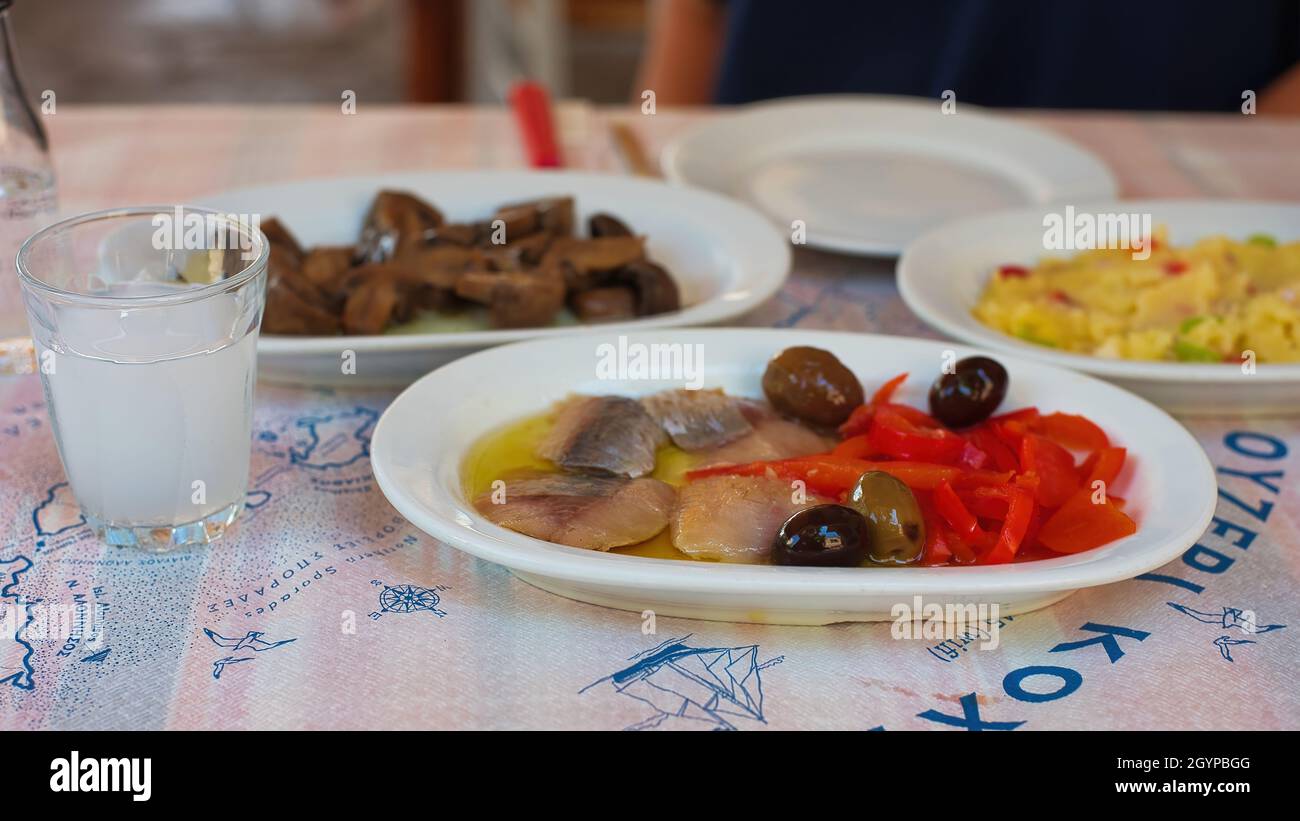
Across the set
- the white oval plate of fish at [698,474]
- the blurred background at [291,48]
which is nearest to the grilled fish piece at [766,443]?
the white oval plate of fish at [698,474]

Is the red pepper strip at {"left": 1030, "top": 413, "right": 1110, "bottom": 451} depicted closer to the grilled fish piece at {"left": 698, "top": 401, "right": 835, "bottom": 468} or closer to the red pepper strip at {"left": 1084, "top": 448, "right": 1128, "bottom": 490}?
the red pepper strip at {"left": 1084, "top": 448, "right": 1128, "bottom": 490}

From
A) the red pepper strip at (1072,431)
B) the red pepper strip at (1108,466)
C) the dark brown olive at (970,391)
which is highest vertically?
the dark brown olive at (970,391)

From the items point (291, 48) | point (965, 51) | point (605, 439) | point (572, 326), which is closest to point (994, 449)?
point (605, 439)

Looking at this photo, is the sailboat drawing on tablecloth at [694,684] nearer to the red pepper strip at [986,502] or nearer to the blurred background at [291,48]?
the red pepper strip at [986,502]

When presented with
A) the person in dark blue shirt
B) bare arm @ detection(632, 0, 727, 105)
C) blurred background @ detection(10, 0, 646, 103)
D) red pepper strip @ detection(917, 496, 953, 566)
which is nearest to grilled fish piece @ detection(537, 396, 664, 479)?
red pepper strip @ detection(917, 496, 953, 566)

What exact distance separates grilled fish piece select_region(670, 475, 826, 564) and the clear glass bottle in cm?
81

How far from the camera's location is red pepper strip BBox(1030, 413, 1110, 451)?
1202mm

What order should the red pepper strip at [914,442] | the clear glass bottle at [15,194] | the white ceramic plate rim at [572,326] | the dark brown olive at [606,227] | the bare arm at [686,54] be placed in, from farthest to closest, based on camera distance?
the bare arm at [686,54] → the dark brown olive at [606,227] → the clear glass bottle at [15,194] → the white ceramic plate rim at [572,326] → the red pepper strip at [914,442]

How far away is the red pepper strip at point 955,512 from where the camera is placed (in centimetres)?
105

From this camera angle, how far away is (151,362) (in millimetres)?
1009

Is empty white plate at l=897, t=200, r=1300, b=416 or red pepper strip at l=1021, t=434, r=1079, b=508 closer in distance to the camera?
red pepper strip at l=1021, t=434, r=1079, b=508

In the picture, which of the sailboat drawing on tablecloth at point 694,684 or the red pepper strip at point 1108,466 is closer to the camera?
the sailboat drawing on tablecloth at point 694,684

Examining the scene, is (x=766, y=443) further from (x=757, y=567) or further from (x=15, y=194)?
(x=15, y=194)

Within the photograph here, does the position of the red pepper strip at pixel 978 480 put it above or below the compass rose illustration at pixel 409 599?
above
